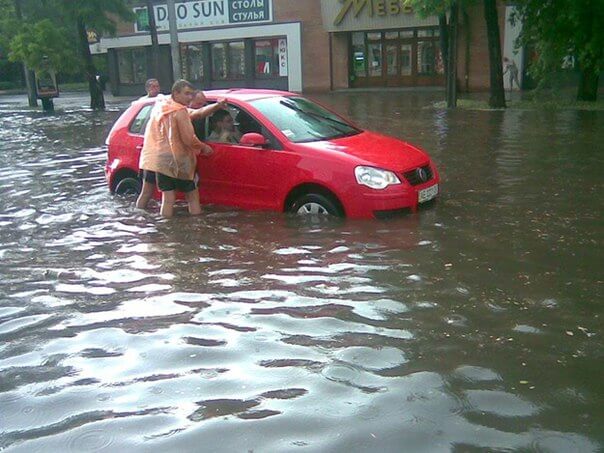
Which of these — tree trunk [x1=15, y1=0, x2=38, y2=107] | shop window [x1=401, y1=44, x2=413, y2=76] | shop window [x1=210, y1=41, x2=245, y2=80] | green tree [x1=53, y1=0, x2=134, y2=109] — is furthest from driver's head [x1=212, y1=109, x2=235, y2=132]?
shop window [x1=210, y1=41, x2=245, y2=80]

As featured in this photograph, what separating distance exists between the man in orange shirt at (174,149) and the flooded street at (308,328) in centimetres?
35

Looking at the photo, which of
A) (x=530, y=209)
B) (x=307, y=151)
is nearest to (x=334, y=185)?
(x=307, y=151)

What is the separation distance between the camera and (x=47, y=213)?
9.20m

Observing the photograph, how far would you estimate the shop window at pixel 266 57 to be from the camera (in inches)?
1497

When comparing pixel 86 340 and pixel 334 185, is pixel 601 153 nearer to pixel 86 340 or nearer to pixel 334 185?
pixel 334 185

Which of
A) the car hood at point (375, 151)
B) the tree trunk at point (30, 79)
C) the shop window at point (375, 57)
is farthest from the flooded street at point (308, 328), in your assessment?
the shop window at point (375, 57)

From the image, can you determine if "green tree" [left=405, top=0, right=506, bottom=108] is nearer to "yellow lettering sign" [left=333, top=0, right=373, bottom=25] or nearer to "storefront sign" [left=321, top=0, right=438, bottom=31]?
"storefront sign" [left=321, top=0, right=438, bottom=31]

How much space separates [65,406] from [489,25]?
20132 mm

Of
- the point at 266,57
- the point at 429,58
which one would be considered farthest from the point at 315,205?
the point at 266,57

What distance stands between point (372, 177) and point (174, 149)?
90.7 inches

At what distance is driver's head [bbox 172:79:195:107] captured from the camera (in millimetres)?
7809

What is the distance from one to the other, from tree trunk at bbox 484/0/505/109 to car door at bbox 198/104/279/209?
49.1 feet

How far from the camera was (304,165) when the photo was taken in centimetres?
750

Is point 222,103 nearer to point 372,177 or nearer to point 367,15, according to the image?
point 372,177
